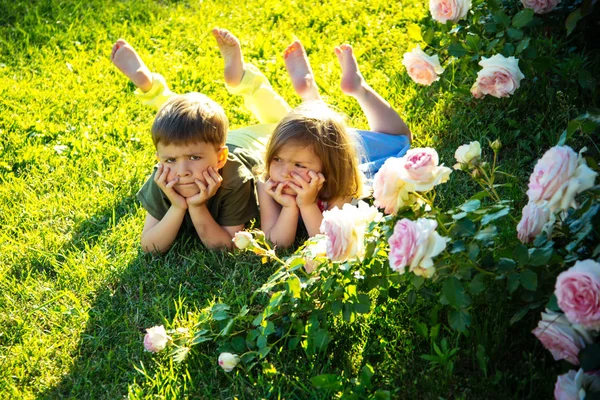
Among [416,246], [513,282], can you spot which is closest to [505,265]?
[513,282]

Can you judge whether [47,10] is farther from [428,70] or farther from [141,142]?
[428,70]

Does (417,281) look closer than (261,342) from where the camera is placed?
Yes

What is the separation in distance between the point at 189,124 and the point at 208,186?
10.8 inches

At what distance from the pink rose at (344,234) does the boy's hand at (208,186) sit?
972mm

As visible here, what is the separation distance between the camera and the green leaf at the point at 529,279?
1968 mm

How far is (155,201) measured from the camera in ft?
10.9

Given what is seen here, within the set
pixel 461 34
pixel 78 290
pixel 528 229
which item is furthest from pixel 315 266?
pixel 461 34

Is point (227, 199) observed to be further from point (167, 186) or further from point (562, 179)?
point (562, 179)

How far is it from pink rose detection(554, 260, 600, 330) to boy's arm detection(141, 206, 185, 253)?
1817 mm

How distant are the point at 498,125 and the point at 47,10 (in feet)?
11.9

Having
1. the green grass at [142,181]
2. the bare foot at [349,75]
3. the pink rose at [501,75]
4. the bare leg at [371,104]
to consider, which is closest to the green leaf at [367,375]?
the green grass at [142,181]

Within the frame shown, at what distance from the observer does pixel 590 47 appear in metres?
3.63

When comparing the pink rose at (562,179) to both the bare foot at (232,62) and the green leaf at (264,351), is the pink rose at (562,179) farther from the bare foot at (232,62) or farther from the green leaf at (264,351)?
the bare foot at (232,62)

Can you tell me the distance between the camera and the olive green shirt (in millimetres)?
3301
